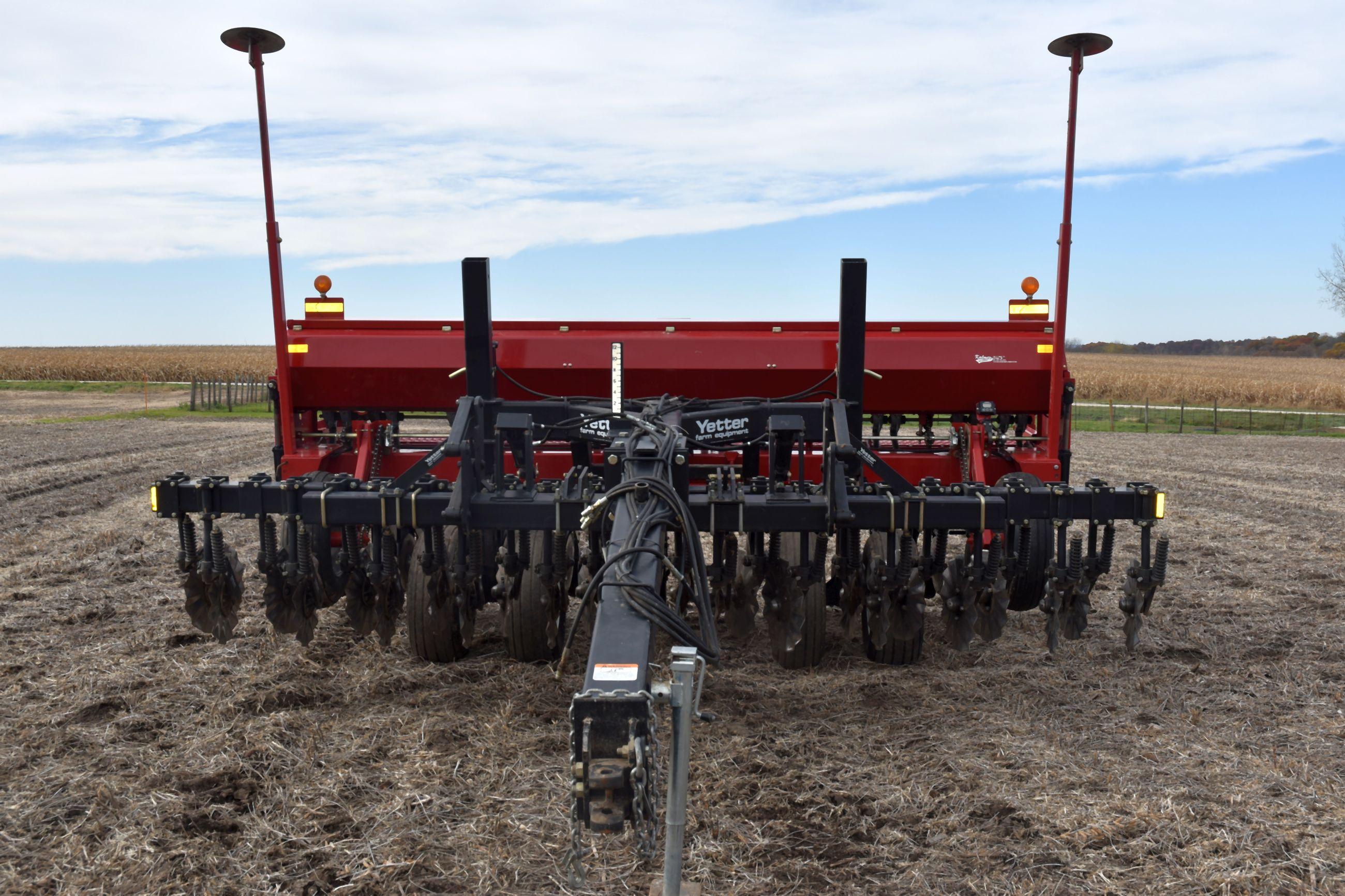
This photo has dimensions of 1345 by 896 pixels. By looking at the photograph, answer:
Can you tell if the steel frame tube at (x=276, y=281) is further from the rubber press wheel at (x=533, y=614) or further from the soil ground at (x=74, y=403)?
the soil ground at (x=74, y=403)

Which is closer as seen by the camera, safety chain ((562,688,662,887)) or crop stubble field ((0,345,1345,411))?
safety chain ((562,688,662,887))

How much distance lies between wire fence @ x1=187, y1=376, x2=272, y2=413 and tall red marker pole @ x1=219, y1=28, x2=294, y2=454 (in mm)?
23652

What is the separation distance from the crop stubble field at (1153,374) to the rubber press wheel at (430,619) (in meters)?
28.0

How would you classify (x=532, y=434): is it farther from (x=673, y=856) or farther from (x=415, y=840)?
(x=673, y=856)

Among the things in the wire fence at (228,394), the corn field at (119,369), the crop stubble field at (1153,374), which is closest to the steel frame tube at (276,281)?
the wire fence at (228,394)

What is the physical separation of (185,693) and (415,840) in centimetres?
196

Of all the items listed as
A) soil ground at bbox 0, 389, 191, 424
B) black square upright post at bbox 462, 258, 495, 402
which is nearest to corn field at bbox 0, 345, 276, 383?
soil ground at bbox 0, 389, 191, 424

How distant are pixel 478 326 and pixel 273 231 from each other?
166 cm

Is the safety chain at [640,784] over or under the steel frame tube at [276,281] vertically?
under

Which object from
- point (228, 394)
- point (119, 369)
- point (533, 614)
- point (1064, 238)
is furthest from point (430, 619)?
point (119, 369)

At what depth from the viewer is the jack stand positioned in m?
2.38

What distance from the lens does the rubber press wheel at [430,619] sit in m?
4.68

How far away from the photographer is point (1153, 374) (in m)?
40.6

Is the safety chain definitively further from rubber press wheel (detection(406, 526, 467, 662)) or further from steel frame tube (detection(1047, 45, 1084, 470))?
steel frame tube (detection(1047, 45, 1084, 470))
